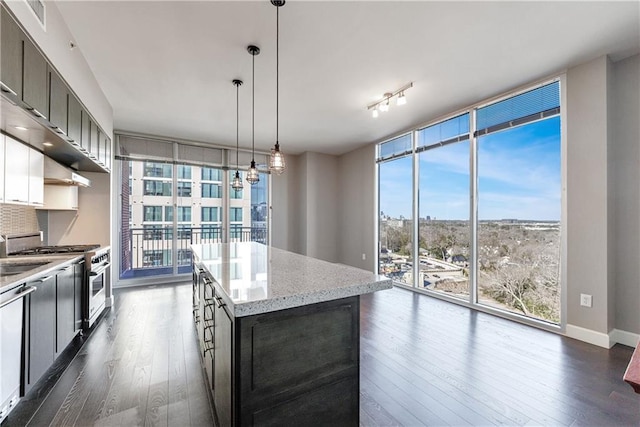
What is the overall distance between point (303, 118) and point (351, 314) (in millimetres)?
3676

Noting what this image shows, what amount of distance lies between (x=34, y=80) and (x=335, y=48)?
89.3 inches

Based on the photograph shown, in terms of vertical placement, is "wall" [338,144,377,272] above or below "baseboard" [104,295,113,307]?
above

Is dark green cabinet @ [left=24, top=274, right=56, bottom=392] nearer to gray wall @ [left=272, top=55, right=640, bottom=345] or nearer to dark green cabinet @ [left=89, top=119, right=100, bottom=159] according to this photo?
dark green cabinet @ [left=89, top=119, right=100, bottom=159]

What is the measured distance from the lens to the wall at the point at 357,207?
5922mm

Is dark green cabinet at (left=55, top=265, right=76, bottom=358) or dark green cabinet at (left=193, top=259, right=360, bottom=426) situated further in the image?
dark green cabinet at (left=55, top=265, right=76, bottom=358)

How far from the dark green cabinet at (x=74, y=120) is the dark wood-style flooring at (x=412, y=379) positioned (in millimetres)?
1989

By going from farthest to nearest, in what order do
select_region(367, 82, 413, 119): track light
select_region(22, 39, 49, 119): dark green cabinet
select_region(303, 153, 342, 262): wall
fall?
select_region(303, 153, 342, 262): wall, select_region(367, 82, 413, 119): track light, select_region(22, 39, 49, 119): dark green cabinet

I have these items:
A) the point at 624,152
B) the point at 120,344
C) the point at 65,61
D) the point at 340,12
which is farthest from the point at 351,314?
the point at 624,152

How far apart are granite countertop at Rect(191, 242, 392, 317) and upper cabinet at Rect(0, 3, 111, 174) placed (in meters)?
1.50

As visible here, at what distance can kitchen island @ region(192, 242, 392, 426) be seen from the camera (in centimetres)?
123

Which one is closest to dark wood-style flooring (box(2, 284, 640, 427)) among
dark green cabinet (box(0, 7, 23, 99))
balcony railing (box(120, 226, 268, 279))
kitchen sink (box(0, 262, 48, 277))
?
kitchen sink (box(0, 262, 48, 277))

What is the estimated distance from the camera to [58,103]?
223 cm

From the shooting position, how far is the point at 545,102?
3.26 meters

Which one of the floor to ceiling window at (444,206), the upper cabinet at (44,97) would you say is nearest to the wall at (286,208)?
the floor to ceiling window at (444,206)
